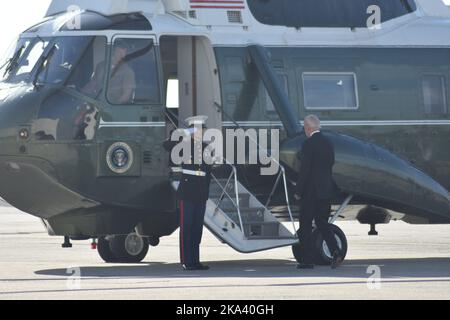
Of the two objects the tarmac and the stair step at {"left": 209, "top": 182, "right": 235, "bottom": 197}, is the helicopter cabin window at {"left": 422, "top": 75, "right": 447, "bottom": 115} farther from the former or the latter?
the stair step at {"left": 209, "top": 182, "right": 235, "bottom": 197}

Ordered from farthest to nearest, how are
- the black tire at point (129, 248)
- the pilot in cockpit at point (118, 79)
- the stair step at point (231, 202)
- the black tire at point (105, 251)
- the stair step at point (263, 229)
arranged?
the black tire at point (105, 251)
the black tire at point (129, 248)
the stair step at point (231, 202)
the pilot in cockpit at point (118, 79)
the stair step at point (263, 229)

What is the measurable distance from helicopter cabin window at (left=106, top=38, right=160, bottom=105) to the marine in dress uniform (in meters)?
1.24

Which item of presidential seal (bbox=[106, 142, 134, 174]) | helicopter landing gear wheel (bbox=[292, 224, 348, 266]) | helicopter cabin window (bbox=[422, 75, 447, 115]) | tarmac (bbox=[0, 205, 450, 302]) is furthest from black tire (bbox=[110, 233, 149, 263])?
helicopter cabin window (bbox=[422, 75, 447, 115])

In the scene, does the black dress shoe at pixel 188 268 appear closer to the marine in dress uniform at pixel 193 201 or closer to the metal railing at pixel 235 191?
the marine in dress uniform at pixel 193 201

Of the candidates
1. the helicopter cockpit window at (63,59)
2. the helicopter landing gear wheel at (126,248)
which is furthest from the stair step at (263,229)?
the helicopter cockpit window at (63,59)

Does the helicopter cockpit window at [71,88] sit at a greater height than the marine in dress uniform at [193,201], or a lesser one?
greater

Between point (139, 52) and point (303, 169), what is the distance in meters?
2.85

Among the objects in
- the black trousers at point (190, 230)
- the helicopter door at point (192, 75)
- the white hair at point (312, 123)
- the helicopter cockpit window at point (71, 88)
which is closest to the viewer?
the black trousers at point (190, 230)

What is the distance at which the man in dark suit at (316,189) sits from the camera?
58.3ft

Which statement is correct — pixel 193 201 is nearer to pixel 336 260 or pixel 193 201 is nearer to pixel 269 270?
pixel 269 270

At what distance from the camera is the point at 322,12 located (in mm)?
20203

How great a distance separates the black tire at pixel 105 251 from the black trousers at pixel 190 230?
9.40 ft

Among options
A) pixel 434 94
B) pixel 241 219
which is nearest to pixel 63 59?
pixel 241 219
